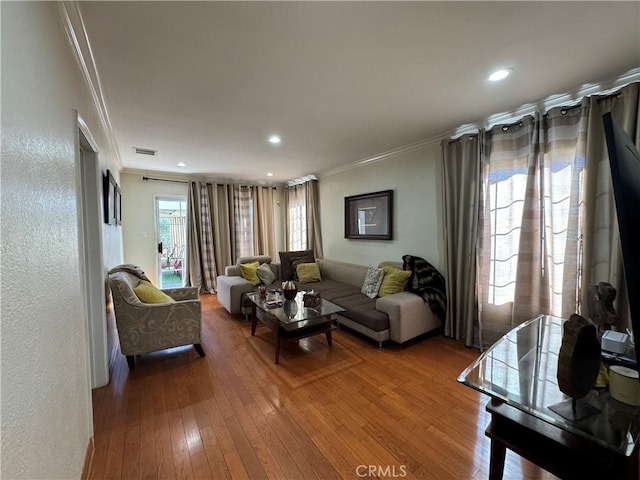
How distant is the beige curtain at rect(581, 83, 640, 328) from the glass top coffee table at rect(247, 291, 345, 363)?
7.08 feet

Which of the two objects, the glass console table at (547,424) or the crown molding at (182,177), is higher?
the crown molding at (182,177)

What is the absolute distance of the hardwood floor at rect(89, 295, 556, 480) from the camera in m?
1.50

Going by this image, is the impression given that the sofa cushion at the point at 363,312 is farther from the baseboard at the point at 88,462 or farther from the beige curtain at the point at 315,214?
the baseboard at the point at 88,462

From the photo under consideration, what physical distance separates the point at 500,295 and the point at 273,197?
4857mm

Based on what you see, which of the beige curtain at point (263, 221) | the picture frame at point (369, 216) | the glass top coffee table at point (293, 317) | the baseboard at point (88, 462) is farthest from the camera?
the beige curtain at point (263, 221)

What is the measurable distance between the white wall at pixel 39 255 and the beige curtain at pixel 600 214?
3249 mm

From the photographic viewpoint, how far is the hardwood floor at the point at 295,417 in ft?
4.91

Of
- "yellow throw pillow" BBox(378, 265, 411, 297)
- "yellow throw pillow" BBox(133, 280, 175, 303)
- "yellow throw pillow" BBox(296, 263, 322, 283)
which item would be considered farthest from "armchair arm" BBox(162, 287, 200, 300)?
"yellow throw pillow" BBox(378, 265, 411, 297)

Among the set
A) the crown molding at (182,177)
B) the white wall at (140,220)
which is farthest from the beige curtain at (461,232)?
the white wall at (140,220)

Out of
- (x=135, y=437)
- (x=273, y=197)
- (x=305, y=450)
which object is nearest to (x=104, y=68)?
(x=135, y=437)

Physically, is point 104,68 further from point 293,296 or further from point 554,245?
point 554,245

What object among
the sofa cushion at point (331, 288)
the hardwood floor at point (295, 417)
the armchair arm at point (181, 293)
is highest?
the armchair arm at point (181, 293)
